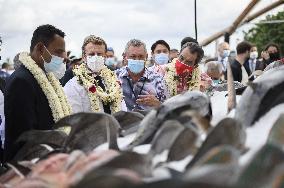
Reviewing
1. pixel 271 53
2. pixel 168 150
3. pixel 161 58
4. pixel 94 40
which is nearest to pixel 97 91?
pixel 94 40

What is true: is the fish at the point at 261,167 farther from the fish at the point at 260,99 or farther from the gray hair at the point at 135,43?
the gray hair at the point at 135,43

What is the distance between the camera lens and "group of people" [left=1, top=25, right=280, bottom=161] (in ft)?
12.5

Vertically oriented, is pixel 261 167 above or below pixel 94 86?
above

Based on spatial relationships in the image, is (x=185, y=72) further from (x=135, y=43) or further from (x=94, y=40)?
(x=94, y=40)

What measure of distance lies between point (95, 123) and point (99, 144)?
73 mm

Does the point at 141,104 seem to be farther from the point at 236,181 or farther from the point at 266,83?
the point at 236,181

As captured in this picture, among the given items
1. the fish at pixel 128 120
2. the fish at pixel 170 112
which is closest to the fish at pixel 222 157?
the fish at pixel 170 112

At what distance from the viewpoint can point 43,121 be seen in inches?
157

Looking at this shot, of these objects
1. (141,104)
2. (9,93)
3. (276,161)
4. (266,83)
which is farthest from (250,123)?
(141,104)

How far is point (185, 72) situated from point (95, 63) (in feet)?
4.67

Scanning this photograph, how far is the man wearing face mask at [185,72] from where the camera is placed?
21.0 feet

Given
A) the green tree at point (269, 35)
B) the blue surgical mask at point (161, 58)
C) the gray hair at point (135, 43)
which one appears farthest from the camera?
the green tree at point (269, 35)

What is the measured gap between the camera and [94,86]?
529cm

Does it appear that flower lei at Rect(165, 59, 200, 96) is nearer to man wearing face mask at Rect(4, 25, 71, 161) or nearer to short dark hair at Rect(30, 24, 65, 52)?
man wearing face mask at Rect(4, 25, 71, 161)
